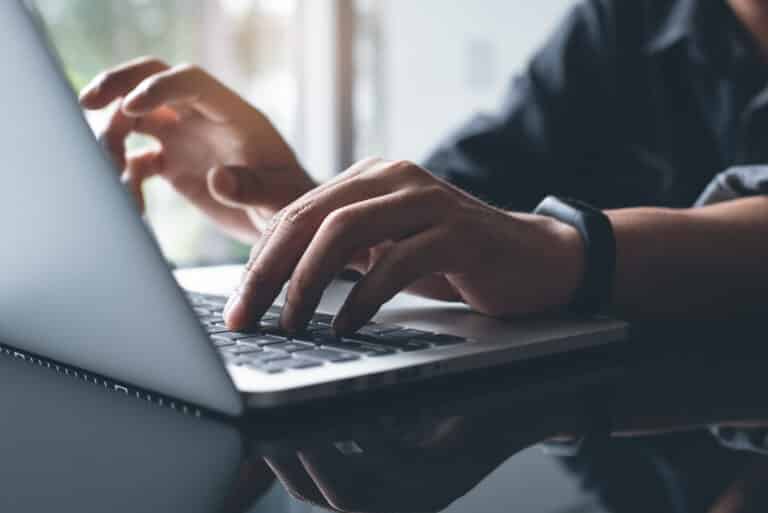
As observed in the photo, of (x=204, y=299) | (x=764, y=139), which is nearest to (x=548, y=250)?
(x=204, y=299)

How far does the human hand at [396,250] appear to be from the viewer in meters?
0.55

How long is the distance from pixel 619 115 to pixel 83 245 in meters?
1.08

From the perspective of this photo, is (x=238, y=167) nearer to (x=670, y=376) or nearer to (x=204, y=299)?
(x=204, y=299)

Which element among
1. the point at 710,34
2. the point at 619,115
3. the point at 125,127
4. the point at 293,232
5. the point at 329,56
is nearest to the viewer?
the point at 293,232

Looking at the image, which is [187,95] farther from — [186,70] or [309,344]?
[309,344]

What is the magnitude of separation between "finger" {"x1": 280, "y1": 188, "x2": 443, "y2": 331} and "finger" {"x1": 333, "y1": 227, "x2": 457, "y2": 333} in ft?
0.05

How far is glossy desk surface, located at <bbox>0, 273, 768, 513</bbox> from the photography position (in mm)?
345

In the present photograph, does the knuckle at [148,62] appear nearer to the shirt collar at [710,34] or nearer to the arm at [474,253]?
the arm at [474,253]

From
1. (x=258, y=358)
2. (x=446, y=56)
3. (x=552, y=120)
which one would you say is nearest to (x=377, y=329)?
(x=258, y=358)

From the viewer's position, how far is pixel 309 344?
52 centimetres

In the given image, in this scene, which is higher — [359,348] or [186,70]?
[186,70]

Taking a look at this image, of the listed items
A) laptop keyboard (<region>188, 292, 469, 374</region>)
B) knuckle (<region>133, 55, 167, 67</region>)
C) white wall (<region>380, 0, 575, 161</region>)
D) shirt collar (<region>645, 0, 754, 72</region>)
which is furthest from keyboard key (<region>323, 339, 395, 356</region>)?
white wall (<region>380, 0, 575, 161</region>)

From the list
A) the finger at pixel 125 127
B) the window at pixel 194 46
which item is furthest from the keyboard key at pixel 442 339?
the window at pixel 194 46

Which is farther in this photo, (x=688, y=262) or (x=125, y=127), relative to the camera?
(x=125, y=127)
